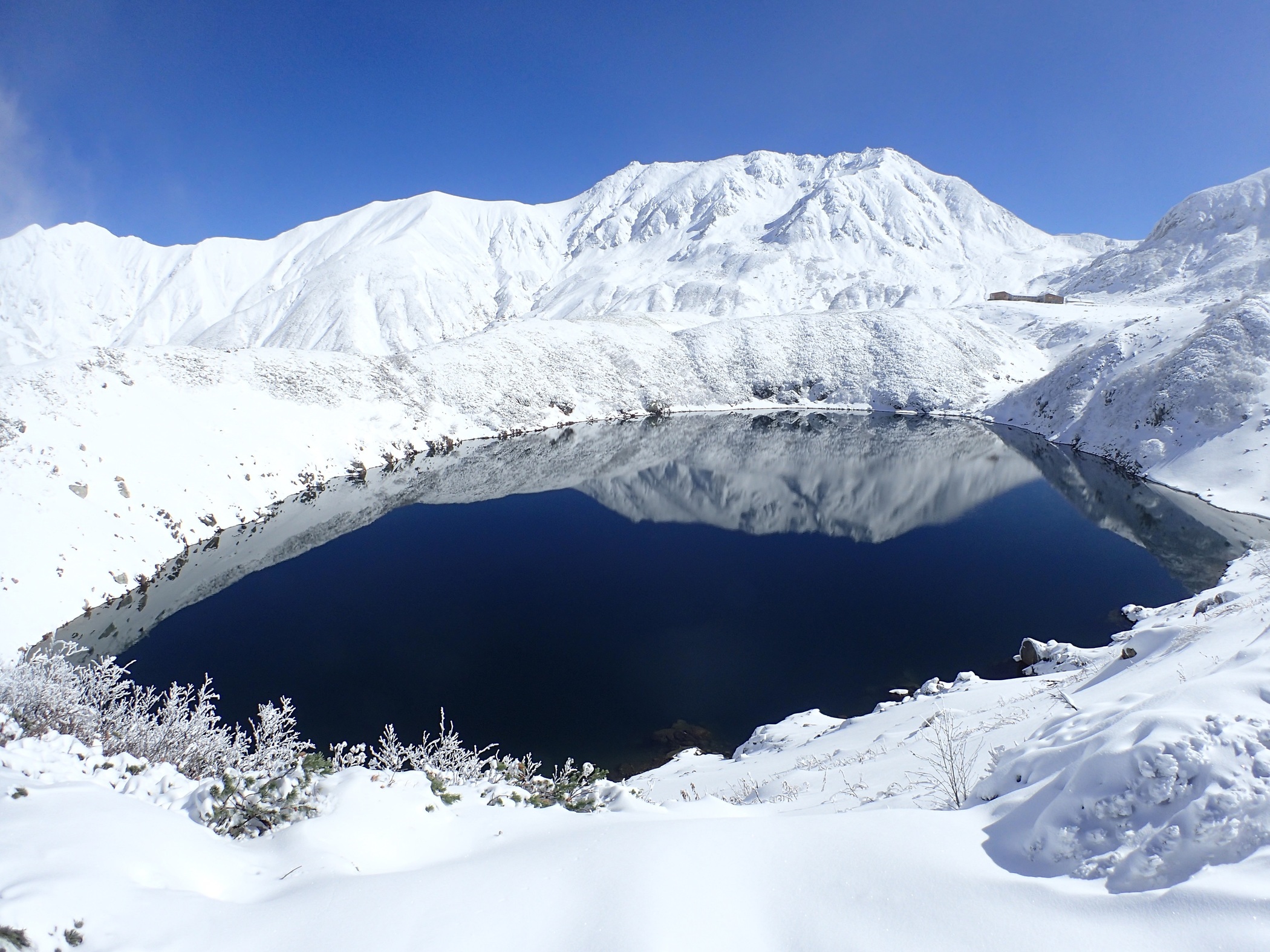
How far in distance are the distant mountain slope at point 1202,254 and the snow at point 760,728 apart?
120 cm

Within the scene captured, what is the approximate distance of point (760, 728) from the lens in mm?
17234

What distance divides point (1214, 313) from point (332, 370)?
3511 inches

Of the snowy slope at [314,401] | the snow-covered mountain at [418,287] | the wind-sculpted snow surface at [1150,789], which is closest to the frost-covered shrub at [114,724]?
the wind-sculpted snow surface at [1150,789]

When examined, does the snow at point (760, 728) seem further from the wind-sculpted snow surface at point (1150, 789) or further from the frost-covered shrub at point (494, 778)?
the frost-covered shrub at point (494, 778)

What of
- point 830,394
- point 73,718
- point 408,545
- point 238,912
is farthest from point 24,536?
point 830,394

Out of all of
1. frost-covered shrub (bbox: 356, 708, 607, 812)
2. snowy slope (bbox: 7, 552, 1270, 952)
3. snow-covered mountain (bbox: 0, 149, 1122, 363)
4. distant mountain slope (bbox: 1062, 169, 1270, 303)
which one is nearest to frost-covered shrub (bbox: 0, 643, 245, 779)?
snowy slope (bbox: 7, 552, 1270, 952)

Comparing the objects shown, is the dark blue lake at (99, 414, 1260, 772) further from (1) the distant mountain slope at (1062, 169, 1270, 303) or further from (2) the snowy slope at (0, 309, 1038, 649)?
(1) the distant mountain slope at (1062, 169, 1270, 303)

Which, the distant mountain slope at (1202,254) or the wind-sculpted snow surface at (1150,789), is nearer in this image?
the wind-sculpted snow surface at (1150,789)

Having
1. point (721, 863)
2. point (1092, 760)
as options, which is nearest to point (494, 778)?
point (721, 863)

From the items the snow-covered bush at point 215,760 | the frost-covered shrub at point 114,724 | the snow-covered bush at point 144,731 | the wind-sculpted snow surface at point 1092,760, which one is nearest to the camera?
the wind-sculpted snow surface at point 1092,760

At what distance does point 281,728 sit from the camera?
44.2ft

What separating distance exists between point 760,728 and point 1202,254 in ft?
527

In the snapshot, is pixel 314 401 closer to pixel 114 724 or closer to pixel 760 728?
pixel 114 724

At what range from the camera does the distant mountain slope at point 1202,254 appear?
103 metres
